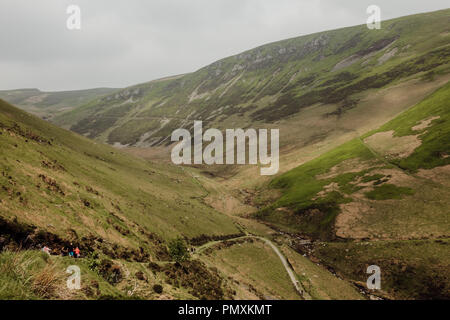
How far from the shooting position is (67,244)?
2312 cm

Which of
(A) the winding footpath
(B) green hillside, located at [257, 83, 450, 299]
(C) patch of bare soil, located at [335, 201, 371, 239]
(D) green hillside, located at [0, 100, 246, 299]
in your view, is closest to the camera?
(D) green hillside, located at [0, 100, 246, 299]

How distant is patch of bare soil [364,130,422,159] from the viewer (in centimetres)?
9204

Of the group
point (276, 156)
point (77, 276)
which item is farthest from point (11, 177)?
point (276, 156)

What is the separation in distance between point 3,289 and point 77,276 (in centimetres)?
714

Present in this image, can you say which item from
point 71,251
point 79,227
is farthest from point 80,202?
point 71,251

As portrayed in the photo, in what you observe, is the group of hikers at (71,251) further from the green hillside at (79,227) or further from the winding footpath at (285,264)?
the winding footpath at (285,264)

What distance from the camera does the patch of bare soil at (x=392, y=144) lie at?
302ft

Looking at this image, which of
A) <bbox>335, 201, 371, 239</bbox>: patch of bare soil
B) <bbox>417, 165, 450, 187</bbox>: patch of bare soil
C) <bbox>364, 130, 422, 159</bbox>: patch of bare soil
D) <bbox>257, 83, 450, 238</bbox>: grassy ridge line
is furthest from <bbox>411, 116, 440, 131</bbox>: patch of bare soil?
<bbox>335, 201, 371, 239</bbox>: patch of bare soil

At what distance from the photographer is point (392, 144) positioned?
333ft

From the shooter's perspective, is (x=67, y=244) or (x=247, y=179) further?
(x=247, y=179)

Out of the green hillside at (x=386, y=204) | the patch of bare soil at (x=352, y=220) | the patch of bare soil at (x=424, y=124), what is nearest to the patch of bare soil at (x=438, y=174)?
the green hillside at (x=386, y=204)

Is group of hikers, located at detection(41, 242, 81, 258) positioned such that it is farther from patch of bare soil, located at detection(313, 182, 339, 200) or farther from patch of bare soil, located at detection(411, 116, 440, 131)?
patch of bare soil, located at detection(411, 116, 440, 131)

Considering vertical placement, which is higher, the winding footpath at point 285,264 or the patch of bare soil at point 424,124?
the patch of bare soil at point 424,124
